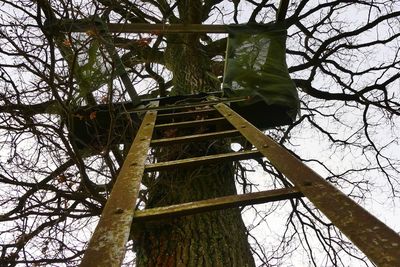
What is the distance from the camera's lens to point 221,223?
8.57 feet

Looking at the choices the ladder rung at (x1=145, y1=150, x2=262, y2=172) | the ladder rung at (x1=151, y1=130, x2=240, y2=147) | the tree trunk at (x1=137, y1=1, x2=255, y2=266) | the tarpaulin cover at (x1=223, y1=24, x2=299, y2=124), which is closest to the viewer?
the ladder rung at (x1=145, y1=150, x2=262, y2=172)

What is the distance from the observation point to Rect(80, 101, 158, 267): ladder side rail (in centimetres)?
97

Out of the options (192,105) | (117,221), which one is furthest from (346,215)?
(192,105)

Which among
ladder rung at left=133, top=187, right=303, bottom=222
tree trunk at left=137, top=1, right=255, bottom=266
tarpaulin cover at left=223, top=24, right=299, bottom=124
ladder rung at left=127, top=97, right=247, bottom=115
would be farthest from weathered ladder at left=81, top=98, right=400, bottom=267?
tarpaulin cover at left=223, top=24, right=299, bottom=124

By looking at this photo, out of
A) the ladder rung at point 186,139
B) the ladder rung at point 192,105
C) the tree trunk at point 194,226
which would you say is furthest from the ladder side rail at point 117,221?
the ladder rung at point 192,105

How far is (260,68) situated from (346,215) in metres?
2.91

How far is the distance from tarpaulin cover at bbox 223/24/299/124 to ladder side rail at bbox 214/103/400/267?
6.30ft

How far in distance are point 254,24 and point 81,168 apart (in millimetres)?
2544

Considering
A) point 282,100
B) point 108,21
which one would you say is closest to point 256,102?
point 282,100

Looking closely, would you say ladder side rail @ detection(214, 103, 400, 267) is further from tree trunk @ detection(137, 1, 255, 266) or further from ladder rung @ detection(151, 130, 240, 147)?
tree trunk @ detection(137, 1, 255, 266)

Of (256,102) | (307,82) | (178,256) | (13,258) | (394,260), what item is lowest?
(394,260)

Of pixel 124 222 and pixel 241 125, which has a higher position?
pixel 241 125

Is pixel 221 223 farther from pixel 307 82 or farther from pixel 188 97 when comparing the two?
pixel 307 82

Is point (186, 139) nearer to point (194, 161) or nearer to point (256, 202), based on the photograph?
point (194, 161)
